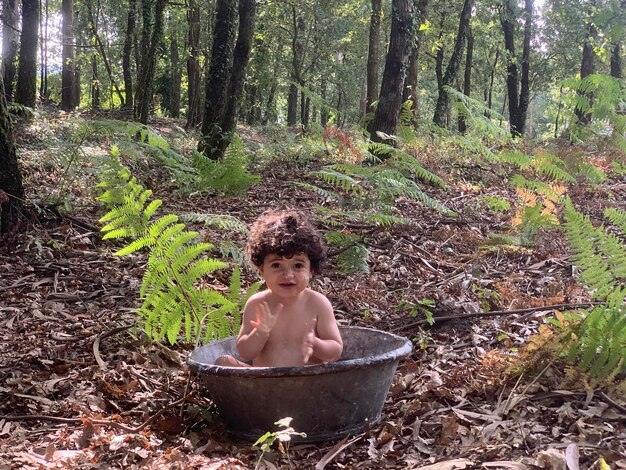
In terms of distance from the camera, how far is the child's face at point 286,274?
2902mm

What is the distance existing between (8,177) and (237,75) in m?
5.04

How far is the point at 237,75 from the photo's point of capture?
370 inches

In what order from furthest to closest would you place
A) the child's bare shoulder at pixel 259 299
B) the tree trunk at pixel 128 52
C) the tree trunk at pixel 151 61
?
1. the tree trunk at pixel 128 52
2. the tree trunk at pixel 151 61
3. the child's bare shoulder at pixel 259 299

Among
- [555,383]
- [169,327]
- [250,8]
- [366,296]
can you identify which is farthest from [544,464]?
[250,8]

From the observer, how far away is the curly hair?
2885 mm

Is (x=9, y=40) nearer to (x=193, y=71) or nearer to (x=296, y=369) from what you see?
(x=193, y=71)

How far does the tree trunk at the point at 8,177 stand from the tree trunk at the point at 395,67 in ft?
15.6

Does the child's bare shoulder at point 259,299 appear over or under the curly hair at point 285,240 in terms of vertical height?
under

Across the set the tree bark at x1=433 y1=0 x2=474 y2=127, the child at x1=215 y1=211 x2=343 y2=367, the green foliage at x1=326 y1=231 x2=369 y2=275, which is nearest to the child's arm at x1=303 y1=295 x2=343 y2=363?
the child at x1=215 y1=211 x2=343 y2=367

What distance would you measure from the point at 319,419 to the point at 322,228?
139 inches

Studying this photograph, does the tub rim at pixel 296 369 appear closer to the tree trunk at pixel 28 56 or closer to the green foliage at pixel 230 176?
the green foliage at pixel 230 176

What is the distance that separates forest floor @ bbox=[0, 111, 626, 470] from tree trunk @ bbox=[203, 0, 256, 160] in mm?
2881

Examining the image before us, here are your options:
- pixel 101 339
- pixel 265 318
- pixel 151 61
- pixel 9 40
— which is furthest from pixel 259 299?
pixel 9 40

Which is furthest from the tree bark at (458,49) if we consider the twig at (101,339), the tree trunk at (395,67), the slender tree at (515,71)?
the twig at (101,339)
